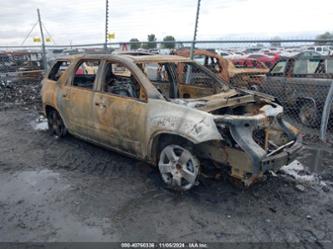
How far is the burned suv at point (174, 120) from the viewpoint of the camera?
3.80 meters

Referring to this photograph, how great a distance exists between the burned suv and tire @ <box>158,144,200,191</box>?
0.01 meters

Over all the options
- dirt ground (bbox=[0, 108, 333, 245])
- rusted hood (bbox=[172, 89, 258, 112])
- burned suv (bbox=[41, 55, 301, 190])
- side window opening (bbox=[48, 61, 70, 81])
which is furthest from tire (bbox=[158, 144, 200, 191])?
side window opening (bbox=[48, 61, 70, 81])

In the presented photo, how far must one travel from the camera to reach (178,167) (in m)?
4.23

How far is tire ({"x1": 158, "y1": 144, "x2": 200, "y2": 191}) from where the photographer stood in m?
4.10

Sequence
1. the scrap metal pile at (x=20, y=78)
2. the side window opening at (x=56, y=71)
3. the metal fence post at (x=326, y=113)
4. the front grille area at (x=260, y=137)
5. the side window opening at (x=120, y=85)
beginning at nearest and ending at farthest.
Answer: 1. the front grille area at (x=260, y=137)
2. the side window opening at (x=120, y=85)
3. the metal fence post at (x=326, y=113)
4. the side window opening at (x=56, y=71)
5. the scrap metal pile at (x=20, y=78)

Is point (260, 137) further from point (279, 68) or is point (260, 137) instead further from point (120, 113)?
point (279, 68)

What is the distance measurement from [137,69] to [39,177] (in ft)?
7.13

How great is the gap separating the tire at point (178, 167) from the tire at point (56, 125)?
2841 millimetres

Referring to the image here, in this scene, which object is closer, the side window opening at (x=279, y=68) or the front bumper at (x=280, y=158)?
the front bumper at (x=280, y=158)

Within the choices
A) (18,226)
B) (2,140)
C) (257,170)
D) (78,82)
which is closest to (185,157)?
(257,170)

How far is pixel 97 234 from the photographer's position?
338cm

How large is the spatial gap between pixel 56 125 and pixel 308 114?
5.73 metres

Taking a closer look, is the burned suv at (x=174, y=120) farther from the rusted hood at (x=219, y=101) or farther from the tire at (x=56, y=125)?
the tire at (x=56, y=125)

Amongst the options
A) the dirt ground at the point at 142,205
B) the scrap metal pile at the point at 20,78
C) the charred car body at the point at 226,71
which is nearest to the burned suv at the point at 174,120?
the dirt ground at the point at 142,205
